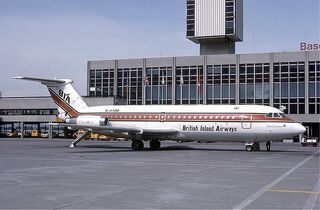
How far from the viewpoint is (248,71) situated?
3246 inches

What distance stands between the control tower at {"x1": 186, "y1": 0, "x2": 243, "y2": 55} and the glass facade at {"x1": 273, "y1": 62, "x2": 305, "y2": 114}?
43.5ft

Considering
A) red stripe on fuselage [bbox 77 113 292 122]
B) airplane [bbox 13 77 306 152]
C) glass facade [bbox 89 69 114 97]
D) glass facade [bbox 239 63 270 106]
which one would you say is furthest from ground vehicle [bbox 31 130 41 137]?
red stripe on fuselage [bbox 77 113 292 122]

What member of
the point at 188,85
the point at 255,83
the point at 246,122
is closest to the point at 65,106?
the point at 246,122

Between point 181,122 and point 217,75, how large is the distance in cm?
4843

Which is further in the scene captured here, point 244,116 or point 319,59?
point 319,59

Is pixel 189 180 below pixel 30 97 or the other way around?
below

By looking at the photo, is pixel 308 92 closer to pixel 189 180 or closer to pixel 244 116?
pixel 244 116

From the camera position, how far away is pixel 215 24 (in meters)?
89.6

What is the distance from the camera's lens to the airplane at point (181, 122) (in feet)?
114

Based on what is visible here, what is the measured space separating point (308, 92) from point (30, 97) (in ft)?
162

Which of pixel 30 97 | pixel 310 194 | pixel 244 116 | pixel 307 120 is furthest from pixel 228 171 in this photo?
pixel 30 97

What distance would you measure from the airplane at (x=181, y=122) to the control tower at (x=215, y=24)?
171ft

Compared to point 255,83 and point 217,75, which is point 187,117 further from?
point 217,75

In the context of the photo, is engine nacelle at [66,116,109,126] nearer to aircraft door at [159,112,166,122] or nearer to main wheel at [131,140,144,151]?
main wheel at [131,140,144,151]
